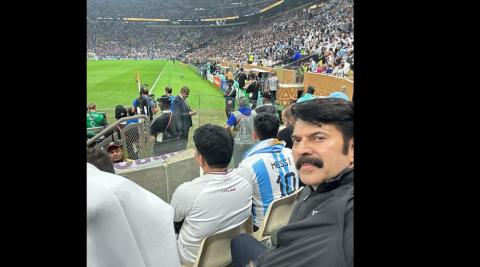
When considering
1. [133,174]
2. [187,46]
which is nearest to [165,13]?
[187,46]

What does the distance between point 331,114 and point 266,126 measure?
2222 mm

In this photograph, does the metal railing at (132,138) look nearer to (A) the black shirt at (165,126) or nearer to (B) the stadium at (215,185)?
(B) the stadium at (215,185)

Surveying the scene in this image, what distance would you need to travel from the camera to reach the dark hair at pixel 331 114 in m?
1.71

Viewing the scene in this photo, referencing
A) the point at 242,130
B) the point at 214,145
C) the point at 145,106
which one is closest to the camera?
the point at 214,145

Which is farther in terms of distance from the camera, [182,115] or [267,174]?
[182,115]

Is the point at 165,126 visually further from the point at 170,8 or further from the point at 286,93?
the point at 170,8

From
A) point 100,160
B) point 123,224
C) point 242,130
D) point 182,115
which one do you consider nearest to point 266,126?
point 100,160

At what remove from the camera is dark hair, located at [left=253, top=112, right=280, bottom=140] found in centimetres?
395

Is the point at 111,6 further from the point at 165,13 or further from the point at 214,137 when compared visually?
the point at 214,137

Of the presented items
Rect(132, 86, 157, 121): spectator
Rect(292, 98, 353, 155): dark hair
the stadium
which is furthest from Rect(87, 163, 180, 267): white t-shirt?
Rect(132, 86, 157, 121): spectator

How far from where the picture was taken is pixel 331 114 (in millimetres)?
1733

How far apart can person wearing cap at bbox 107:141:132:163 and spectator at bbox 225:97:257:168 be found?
74.4 inches

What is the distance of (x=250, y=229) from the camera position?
297cm
